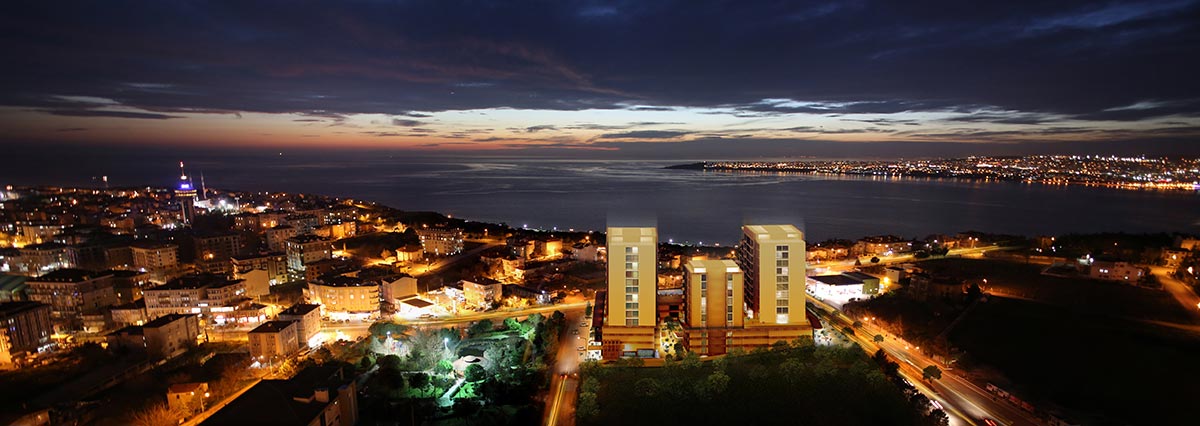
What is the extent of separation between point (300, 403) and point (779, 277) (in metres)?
7.79

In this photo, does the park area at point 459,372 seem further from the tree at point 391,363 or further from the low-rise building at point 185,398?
the low-rise building at point 185,398

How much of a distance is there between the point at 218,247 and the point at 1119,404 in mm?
26235

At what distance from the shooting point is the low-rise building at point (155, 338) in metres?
12.1

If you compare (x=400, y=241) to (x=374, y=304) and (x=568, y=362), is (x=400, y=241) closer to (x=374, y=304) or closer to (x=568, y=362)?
(x=374, y=304)

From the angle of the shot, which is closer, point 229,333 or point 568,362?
point 568,362

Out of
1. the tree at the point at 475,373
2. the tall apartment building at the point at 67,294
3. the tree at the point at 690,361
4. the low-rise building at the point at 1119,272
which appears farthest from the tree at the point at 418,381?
the low-rise building at the point at 1119,272

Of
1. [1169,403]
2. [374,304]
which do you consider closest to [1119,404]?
[1169,403]

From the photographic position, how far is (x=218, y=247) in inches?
870

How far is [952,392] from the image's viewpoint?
30.2 ft

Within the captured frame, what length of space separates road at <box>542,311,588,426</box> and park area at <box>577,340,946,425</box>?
484 millimetres

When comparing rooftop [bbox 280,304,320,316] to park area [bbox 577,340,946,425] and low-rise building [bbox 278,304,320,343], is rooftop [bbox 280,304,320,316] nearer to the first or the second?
low-rise building [bbox 278,304,320,343]

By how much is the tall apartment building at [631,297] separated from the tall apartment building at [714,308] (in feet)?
2.30

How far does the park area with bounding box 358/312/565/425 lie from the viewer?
9.02m

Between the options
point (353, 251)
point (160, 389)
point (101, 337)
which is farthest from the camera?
point (353, 251)
